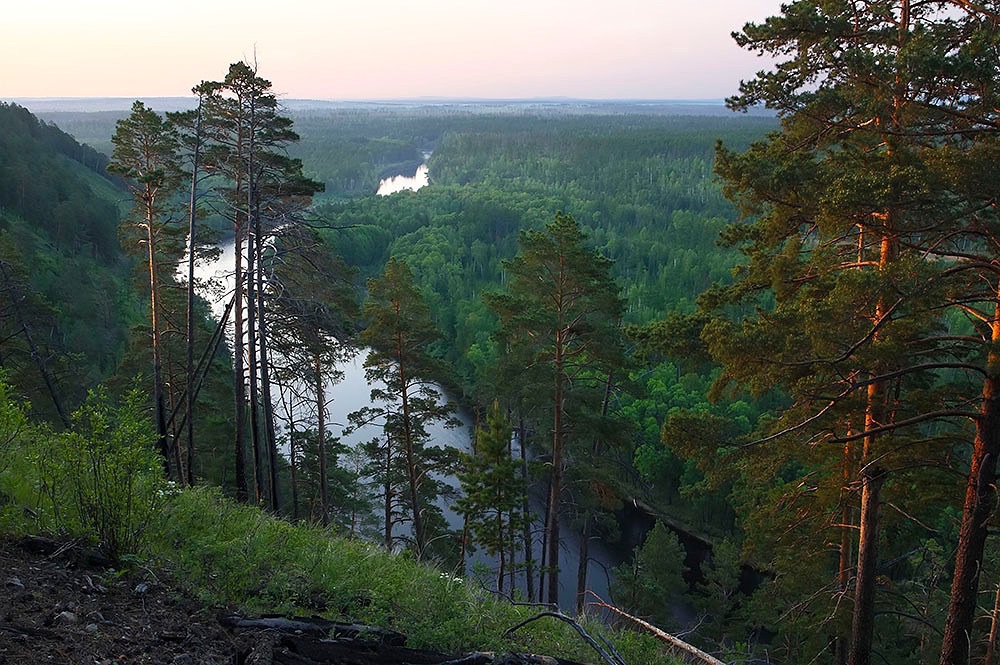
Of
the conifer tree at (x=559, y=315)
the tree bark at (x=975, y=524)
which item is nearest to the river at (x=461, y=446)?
the conifer tree at (x=559, y=315)

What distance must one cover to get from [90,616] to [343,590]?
1487 mm

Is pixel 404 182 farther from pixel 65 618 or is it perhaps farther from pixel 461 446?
pixel 65 618

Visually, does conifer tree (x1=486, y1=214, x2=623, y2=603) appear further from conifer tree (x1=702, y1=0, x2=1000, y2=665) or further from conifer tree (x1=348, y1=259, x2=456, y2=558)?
conifer tree (x1=702, y1=0, x2=1000, y2=665)

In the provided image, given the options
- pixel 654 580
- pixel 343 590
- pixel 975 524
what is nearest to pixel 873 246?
pixel 975 524

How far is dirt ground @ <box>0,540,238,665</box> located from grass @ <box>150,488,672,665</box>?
0.26 meters

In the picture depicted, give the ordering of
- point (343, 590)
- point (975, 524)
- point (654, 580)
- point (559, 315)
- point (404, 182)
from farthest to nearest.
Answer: point (404, 182) → point (654, 580) → point (559, 315) → point (975, 524) → point (343, 590)

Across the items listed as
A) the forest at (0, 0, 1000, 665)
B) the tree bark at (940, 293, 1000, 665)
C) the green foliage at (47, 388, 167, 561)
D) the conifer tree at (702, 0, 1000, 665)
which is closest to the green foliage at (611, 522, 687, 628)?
the forest at (0, 0, 1000, 665)

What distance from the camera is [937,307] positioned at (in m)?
6.02

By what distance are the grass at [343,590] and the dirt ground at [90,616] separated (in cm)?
26

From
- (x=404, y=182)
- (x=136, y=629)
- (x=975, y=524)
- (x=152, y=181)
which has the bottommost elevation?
(x=975, y=524)

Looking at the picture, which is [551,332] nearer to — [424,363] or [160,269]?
[424,363]

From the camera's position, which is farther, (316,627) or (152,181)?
(152,181)

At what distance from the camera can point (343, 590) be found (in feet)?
14.6

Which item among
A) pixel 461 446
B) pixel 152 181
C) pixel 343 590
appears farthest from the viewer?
pixel 461 446
